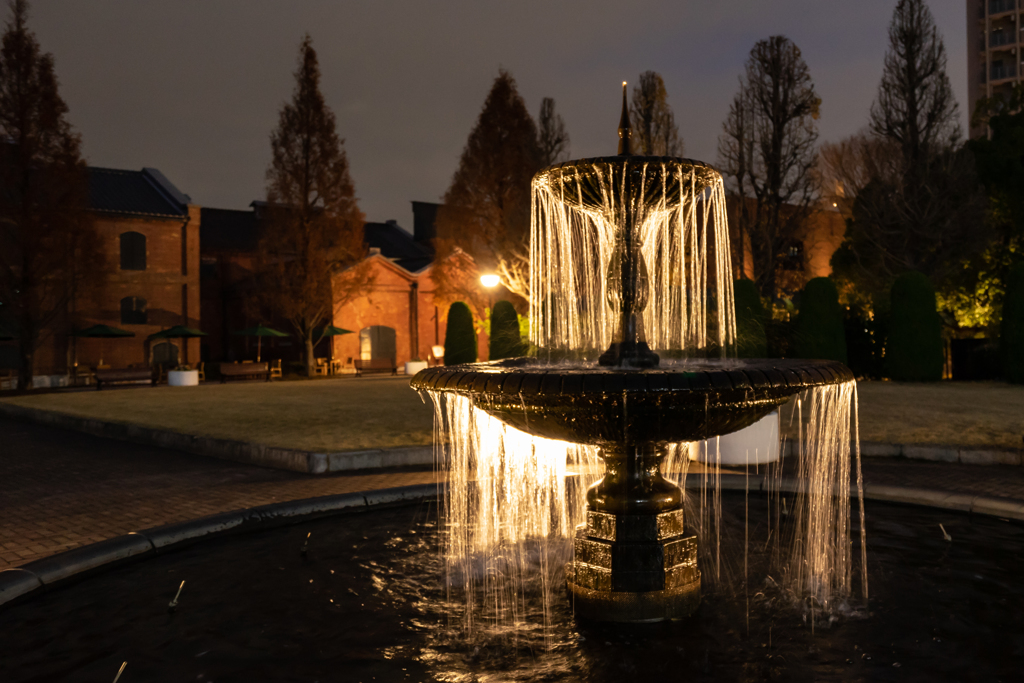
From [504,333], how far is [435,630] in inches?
885

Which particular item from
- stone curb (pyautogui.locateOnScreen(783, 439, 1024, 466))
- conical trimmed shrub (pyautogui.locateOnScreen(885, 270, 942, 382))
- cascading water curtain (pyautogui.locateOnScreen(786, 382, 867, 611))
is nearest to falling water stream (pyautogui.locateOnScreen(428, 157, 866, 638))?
cascading water curtain (pyautogui.locateOnScreen(786, 382, 867, 611))

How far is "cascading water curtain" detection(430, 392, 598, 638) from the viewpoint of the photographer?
4691 millimetres

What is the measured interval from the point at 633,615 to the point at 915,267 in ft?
86.2

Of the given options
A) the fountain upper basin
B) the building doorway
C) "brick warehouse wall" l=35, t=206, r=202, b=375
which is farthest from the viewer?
the building doorway

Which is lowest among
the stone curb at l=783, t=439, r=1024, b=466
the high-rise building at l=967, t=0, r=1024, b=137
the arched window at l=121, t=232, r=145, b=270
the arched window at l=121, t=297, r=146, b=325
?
the stone curb at l=783, t=439, r=1024, b=466

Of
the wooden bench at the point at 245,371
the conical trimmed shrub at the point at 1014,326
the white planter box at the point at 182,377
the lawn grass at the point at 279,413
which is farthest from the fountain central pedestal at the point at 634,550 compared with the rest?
the wooden bench at the point at 245,371

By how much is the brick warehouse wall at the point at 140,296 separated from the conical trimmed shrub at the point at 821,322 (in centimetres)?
2790

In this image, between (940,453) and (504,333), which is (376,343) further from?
(940,453)

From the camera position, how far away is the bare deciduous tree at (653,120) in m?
27.1

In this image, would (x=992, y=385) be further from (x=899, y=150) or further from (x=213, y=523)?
(x=213, y=523)

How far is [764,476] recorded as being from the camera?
307 inches

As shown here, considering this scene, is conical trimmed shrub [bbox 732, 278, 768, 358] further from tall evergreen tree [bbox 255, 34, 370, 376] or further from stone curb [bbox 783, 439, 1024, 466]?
tall evergreen tree [bbox 255, 34, 370, 376]

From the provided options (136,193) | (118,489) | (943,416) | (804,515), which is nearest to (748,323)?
(943,416)

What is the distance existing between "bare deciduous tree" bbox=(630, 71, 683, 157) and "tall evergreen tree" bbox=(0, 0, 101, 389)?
20.8 meters
